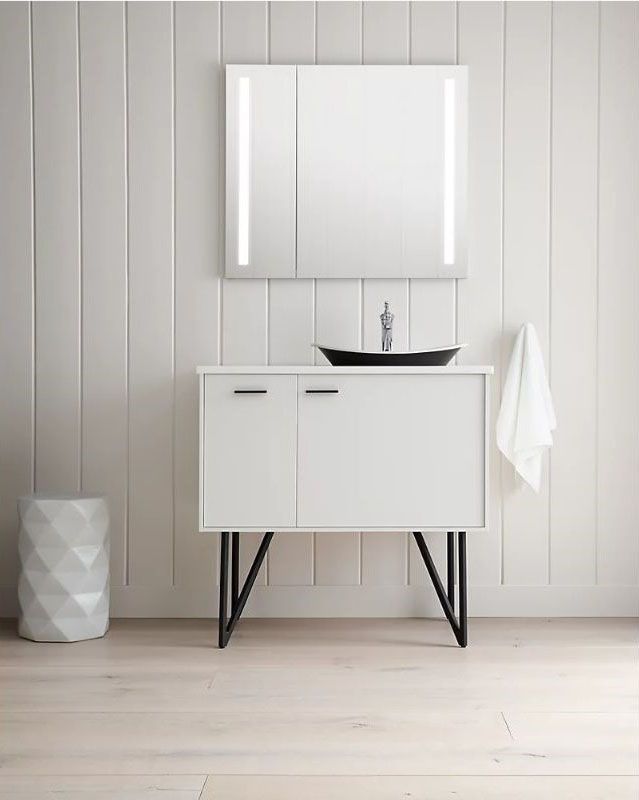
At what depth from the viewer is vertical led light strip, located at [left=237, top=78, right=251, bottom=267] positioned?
290cm

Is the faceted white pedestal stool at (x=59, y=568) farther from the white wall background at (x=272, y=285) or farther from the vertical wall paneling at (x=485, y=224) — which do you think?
the vertical wall paneling at (x=485, y=224)

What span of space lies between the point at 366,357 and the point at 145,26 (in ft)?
4.23

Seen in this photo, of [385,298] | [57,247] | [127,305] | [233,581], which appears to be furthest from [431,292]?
[57,247]

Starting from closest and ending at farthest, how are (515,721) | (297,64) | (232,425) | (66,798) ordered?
1. (66,798)
2. (515,721)
3. (232,425)
4. (297,64)

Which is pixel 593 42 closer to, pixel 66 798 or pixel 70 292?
pixel 70 292

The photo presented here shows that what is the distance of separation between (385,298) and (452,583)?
90 cm

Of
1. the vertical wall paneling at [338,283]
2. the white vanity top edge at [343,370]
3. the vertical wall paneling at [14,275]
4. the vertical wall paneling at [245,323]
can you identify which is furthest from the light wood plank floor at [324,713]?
the vertical wall paneling at [338,283]

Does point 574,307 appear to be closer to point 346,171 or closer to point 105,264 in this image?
point 346,171

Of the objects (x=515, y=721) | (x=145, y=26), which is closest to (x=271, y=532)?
(x=515, y=721)

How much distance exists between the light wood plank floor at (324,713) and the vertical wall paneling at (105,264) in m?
0.48

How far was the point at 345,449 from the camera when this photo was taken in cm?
255

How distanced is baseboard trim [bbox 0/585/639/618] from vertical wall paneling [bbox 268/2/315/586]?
68 mm

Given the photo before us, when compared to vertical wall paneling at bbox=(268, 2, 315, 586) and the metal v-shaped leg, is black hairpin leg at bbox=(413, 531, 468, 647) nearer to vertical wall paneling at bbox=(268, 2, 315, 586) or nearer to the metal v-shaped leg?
the metal v-shaped leg

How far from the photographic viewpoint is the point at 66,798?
1.60m
